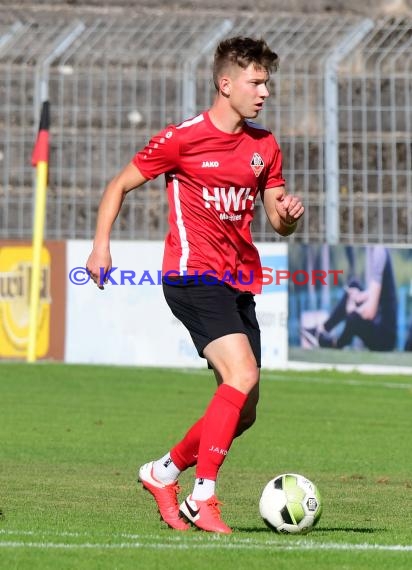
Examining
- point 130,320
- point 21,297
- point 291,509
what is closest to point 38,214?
point 21,297

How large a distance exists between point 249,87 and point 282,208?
0.61 meters

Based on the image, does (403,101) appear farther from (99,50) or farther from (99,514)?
(99,514)

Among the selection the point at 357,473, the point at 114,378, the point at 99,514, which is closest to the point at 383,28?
the point at 114,378

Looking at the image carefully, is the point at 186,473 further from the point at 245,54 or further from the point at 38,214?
the point at 38,214

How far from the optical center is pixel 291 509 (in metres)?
7.20

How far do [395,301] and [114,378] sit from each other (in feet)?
12.9

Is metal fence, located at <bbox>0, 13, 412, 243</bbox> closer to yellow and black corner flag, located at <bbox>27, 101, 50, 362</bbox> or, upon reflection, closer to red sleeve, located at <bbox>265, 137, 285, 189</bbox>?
yellow and black corner flag, located at <bbox>27, 101, 50, 362</bbox>

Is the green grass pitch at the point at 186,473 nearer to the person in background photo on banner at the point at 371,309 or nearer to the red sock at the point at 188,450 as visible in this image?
the red sock at the point at 188,450

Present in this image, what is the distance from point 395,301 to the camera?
2114 centimetres

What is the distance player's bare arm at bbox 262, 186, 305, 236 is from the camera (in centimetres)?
761

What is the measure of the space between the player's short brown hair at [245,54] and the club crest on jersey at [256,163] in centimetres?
41

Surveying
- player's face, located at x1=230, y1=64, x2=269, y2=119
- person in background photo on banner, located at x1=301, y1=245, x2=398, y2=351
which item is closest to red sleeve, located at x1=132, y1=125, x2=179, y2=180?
player's face, located at x1=230, y1=64, x2=269, y2=119

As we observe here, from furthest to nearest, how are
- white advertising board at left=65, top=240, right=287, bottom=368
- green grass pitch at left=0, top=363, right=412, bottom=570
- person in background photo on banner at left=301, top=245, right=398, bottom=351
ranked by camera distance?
white advertising board at left=65, top=240, right=287, bottom=368 < person in background photo on banner at left=301, top=245, right=398, bottom=351 < green grass pitch at left=0, top=363, right=412, bottom=570

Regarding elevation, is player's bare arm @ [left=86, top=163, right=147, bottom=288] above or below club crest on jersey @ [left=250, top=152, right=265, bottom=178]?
below
